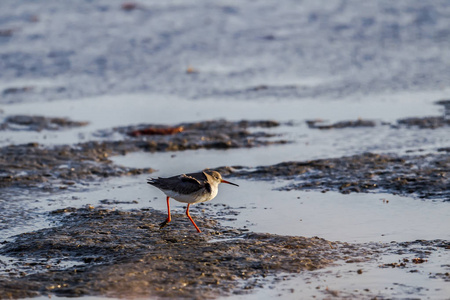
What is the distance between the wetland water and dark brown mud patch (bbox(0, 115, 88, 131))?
0.07 m

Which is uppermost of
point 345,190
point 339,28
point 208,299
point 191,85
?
point 339,28

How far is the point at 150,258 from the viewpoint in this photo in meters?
7.64

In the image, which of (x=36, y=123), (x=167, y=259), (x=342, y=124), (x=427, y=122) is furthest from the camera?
(x=36, y=123)

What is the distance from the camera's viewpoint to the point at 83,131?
14.6m

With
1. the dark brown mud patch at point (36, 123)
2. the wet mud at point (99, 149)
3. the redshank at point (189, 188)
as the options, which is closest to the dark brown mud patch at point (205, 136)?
Result: the wet mud at point (99, 149)

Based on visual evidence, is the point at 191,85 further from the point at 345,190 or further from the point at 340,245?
the point at 340,245

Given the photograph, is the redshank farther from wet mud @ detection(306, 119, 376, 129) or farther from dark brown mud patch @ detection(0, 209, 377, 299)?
wet mud @ detection(306, 119, 376, 129)

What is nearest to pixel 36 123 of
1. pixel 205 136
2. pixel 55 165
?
pixel 55 165

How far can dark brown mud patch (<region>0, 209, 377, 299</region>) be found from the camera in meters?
6.92

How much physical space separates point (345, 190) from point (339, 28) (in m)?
16.5

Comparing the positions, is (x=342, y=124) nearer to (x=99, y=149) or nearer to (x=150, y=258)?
(x=99, y=149)

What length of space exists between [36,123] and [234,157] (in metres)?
5.15

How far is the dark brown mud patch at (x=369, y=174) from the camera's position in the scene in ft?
33.6

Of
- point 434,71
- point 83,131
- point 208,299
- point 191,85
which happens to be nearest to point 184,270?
point 208,299
